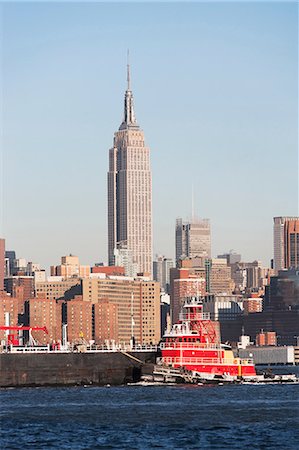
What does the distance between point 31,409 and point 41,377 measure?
34.9 meters

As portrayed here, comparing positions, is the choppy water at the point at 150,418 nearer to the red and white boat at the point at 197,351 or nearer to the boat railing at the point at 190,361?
the boat railing at the point at 190,361

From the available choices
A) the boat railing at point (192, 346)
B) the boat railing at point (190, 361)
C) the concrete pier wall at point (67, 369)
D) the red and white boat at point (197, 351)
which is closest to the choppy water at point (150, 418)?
the concrete pier wall at point (67, 369)

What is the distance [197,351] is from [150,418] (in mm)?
43735

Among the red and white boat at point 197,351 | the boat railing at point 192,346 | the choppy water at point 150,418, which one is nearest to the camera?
the choppy water at point 150,418

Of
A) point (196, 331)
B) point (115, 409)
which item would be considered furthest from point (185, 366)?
point (115, 409)

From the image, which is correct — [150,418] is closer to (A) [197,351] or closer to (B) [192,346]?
(A) [197,351]

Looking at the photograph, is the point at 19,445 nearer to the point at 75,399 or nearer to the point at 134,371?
the point at 75,399

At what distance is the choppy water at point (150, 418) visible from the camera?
294ft

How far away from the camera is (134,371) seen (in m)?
150

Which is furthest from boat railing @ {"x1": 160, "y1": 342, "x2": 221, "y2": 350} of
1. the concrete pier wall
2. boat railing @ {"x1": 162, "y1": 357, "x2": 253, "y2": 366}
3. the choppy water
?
the choppy water

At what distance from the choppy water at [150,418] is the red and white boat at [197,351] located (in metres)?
6.56

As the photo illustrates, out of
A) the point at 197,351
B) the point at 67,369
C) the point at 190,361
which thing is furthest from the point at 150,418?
the point at 67,369

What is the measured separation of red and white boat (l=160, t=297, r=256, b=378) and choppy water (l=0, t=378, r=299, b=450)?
21.5 feet

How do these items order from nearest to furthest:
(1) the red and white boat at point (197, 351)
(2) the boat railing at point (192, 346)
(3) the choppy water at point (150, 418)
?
(3) the choppy water at point (150, 418), (1) the red and white boat at point (197, 351), (2) the boat railing at point (192, 346)
